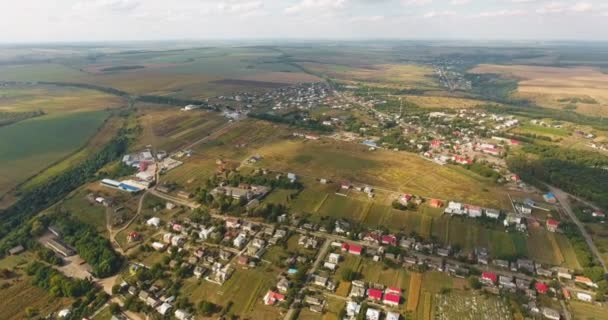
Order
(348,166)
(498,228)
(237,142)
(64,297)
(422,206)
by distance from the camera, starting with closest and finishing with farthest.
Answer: (64,297), (498,228), (422,206), (348,166), (237,142)

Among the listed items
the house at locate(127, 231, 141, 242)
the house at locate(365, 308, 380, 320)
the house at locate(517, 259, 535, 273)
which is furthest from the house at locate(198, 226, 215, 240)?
the house at locate(517, 259, 535, 273)

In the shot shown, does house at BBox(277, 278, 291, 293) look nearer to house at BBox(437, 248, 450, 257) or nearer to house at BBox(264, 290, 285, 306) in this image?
house at BBox(264, 290, 285, 306)

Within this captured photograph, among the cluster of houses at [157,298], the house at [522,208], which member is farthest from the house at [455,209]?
the cluster of houses at [157,298]

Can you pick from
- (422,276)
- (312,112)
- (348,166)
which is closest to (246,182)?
(348,166)

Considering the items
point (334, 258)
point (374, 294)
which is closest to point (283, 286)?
point (334, 258)

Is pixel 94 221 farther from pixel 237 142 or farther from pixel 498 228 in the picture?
pixel 498 228

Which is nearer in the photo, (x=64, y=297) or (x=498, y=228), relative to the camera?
(x=64, y=297)
